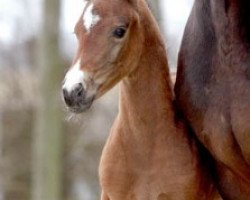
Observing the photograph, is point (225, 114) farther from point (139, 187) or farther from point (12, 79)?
point (12, 79)

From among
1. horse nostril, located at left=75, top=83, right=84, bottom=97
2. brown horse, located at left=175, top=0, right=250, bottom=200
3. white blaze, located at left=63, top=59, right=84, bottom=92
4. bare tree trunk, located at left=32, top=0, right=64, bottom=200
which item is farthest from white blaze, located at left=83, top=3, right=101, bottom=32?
bare tree trunk, located at left=32, top=0, right=64, bottom=200

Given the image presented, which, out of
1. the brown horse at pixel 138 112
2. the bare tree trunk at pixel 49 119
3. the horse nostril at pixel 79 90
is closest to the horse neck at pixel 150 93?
the brown horse at pixel 138 112

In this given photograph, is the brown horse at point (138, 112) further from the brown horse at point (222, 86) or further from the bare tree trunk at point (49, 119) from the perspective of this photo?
the bare tree trunk at point (49, 119)

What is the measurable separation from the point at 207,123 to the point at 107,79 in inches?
19.3

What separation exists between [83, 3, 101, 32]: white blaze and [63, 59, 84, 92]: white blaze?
0.16 meters

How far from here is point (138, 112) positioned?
5.54 m

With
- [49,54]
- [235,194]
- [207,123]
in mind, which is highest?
[207,123]

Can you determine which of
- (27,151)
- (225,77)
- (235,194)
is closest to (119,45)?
(225,77)

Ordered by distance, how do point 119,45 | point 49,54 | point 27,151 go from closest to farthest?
1. point 119,45
2. point 49,54
3. point 27,151

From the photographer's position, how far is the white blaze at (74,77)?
4988 mm

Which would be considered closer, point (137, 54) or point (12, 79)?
point (137, 54)

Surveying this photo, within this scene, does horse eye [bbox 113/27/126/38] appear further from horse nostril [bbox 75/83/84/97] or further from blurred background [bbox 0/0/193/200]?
blurred background [bbox 0/0/193/200]

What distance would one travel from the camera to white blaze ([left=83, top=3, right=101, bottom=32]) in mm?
5191

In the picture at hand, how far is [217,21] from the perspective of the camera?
541 cm
